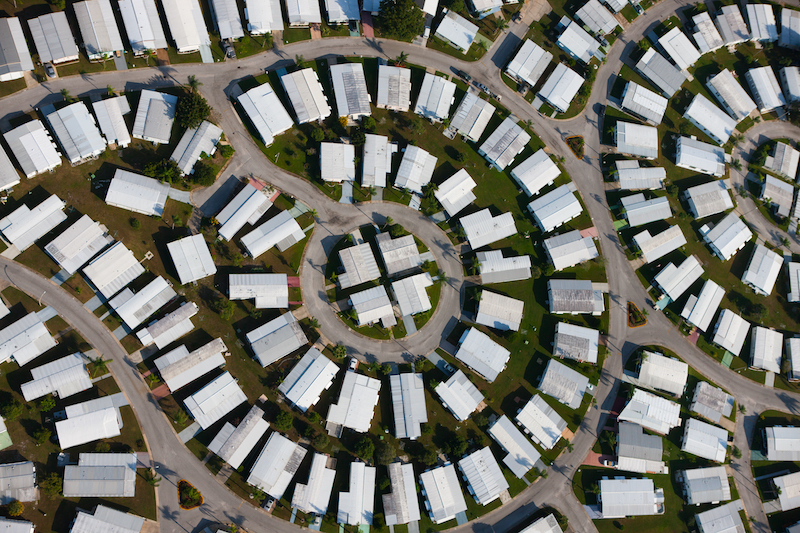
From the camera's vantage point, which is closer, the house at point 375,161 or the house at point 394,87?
the house at point 375,161

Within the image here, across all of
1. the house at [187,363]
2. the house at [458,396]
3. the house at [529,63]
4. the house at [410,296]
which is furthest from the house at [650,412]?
the house at [187,363]

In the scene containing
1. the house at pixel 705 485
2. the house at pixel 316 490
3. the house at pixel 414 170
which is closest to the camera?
the house at pixel 316 490

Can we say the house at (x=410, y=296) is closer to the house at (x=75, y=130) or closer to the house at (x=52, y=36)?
the house at (x=75, y=130)

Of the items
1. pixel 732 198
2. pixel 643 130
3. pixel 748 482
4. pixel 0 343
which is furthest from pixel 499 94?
pixel 0 343

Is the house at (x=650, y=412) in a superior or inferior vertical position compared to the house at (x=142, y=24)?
inferior

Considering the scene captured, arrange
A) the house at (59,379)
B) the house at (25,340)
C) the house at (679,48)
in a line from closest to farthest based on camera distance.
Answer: the house at (25,340)
the house at (59,379)
the house at (679,48)

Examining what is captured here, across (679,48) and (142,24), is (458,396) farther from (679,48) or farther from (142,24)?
(142,24)

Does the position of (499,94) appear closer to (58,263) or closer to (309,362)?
(309,362)

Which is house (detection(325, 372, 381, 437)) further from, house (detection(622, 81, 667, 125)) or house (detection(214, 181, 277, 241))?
house (detection(622, 81, 667, 125))
